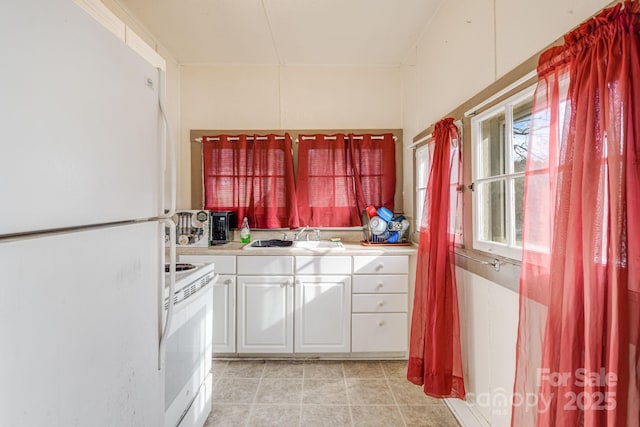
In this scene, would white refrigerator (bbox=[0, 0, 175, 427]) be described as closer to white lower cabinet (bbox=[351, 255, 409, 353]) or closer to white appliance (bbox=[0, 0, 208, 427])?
white appliance (bbox=[0, 0, 208, 427])

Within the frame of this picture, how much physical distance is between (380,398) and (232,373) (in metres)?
1.09

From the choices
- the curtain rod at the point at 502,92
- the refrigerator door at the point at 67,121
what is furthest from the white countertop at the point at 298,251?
the refrigerator door at the point at 67,121

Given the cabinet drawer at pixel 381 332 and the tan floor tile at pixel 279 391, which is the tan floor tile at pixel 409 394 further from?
the tan floor tile at pixel 279 391

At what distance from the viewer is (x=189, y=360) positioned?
1416mm

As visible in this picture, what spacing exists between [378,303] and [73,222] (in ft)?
7.03

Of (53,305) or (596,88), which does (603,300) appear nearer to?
(596,88)

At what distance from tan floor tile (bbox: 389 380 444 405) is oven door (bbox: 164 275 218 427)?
1205 millimetres

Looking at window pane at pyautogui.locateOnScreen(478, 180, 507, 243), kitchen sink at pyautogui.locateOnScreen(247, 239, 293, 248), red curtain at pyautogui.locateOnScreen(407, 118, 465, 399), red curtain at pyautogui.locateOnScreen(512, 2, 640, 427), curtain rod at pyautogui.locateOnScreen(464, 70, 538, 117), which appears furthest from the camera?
kitchen sink at pyautogui.locateOnScreen(247, 239, 293, 248)

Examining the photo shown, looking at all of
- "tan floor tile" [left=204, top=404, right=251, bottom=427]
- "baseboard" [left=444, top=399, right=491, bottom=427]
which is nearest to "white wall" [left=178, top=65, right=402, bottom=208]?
"tan floor tile" [left=204, top=404, right=251, bottom=427]

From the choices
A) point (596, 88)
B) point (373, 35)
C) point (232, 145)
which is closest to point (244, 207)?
point (232, 145)

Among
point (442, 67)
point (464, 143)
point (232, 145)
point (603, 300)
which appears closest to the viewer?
point (603, 300)

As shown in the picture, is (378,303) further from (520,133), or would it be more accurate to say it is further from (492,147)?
(520,133)

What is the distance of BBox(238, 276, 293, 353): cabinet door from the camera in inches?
94.8

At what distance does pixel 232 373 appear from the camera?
2.29 meters
